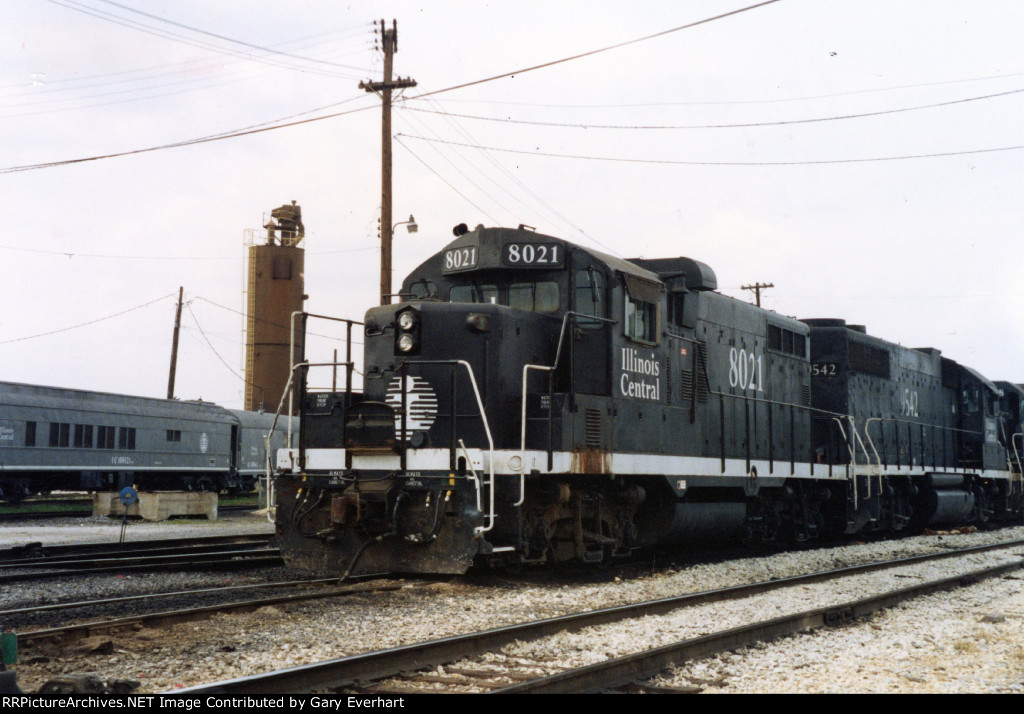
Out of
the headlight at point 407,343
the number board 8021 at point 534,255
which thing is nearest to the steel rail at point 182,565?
the headlight at point 407,343

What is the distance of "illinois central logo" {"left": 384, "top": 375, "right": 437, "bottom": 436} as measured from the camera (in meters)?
9.14

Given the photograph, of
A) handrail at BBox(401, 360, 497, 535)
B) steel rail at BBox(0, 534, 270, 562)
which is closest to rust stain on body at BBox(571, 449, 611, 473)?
handrail at BBox(401, 360, 497, 535)

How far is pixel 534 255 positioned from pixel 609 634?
4.33 m

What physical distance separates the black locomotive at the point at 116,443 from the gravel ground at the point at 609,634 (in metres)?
13.8

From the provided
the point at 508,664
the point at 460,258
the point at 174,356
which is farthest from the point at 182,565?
the point at 174,356

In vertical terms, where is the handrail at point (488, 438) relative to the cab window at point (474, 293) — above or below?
below

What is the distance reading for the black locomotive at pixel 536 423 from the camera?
8.74 m

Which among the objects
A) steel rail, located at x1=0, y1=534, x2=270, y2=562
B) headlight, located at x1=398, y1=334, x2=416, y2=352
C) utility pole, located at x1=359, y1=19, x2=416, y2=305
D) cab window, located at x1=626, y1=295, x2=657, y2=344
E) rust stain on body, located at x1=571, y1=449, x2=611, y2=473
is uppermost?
utility pole, located at x1=359, y1=19, x2=416, y2=305

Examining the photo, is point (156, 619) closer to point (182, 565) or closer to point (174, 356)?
point (182, 565)

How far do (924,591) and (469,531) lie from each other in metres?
4.68

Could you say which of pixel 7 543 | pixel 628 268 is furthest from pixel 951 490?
pixel 7 543

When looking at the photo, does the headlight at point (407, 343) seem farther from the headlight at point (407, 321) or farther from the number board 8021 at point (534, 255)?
the number board 8021 at point (534, 255)

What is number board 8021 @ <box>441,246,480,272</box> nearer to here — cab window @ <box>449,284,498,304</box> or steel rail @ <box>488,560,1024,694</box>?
cab window @ <box>449,284,498,304</box>

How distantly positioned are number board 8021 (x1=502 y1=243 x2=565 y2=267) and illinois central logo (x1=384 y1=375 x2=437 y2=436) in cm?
167
